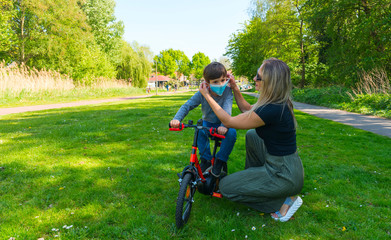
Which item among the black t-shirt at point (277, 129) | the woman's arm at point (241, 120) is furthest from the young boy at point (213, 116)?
the black t-shirt at point (277, 129)

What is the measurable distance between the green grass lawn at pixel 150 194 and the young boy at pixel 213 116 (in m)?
0.59

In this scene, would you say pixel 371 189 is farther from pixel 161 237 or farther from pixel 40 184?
pixel 40 184

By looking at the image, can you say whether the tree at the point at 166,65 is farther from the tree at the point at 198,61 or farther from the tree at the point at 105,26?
the tree at the point at 105,26

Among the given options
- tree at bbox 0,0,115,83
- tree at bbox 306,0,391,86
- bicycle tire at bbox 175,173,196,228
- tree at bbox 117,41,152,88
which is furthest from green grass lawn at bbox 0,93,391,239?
tree at bbox 117,41,152,88

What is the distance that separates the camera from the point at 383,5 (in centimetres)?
1497

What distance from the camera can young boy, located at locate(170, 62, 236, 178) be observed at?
9.11 ft

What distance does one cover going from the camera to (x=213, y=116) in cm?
330

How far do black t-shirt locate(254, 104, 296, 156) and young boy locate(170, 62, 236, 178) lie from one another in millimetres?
422

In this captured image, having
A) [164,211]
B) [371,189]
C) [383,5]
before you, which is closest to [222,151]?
[164,211]

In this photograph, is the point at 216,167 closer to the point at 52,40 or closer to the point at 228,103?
the point at 228,103

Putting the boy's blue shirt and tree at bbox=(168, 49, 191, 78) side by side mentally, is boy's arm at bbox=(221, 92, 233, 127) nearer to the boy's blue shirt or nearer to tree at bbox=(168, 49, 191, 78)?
the boy's blue shirt

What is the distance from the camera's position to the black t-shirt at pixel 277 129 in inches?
98.7

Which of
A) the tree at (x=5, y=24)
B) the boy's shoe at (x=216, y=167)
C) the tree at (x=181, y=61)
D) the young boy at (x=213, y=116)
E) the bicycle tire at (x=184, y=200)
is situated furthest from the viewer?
the tree at (x=181, y=61)

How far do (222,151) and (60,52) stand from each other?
31.8 meters
